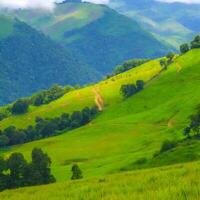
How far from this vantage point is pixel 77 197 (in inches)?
1303

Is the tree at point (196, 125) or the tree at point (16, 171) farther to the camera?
the tree at point (196, 125)

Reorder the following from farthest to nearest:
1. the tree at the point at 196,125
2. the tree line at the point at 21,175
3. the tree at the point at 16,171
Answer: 1. the tree at the point at 196,125
2. the tree at the point at 16,171
3. the tree line at the point at 21,175

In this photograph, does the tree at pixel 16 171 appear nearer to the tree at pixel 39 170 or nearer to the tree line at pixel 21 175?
the tree line at pixel 21 175

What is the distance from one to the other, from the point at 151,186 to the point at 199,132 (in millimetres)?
142838

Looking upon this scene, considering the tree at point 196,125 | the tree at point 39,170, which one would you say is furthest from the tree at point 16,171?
the tree at point 196,125

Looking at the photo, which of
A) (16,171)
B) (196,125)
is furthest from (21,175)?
(196,125)

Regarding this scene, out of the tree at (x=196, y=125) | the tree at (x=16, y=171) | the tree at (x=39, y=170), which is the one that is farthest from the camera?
the tree at (x=196, y=125)

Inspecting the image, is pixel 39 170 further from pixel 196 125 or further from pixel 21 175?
pixel 196 125

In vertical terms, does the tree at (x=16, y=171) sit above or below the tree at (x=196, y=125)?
below

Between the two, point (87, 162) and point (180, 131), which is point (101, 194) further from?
point (180, 131)

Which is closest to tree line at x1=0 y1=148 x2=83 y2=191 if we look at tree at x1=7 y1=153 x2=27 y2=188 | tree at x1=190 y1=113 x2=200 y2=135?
tree at x1=7 y1=153 x2=27 y2=188

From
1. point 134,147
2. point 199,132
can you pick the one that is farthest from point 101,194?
point 134,147

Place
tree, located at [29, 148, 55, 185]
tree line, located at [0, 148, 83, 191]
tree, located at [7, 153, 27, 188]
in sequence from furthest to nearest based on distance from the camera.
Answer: tree, located at [29, 148, 55, 185] < tree, located at [7, 153, 27, 188] < tree line, located at [0, 148, 83, 191]

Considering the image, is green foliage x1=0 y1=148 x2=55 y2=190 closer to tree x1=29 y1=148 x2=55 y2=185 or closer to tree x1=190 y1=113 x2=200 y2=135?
tree x1=29 y1=148 x2=55 y2=185
